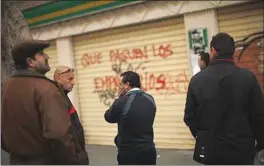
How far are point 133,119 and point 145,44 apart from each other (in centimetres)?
467

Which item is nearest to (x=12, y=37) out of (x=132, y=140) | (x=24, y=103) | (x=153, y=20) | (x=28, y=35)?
(x=28, y=35)

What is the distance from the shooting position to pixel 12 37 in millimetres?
5793

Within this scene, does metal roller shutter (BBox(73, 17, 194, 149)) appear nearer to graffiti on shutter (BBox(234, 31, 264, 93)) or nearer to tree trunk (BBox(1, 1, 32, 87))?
graffiti on shutter (BBox(234, 31, 264, 93))

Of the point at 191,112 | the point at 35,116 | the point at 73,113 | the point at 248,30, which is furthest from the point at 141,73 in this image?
the point at 35,116

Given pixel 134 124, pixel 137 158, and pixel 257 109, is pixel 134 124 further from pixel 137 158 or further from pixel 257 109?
pixel 257 109

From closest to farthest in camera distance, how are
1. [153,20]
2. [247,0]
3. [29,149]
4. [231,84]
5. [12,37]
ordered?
[29,149]
[231,84]
[12,37]
[247,0]
[153,20]

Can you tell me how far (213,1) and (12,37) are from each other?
149 inches

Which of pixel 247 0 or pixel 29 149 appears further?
pixel 247 0

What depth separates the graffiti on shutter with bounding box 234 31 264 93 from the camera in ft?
23.4

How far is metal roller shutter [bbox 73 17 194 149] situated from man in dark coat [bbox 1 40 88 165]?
536 cm

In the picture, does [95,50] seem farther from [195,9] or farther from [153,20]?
[195,9]

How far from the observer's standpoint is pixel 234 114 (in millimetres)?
3248

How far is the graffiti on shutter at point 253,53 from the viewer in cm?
714

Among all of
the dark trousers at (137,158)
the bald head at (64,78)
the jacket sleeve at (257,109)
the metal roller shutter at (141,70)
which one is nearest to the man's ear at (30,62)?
the bald head at (64,78)
